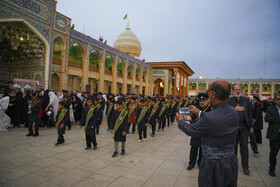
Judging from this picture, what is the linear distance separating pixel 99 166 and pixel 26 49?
15.2 metres

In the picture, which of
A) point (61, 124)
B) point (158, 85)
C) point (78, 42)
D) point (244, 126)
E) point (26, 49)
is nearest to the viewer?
point (244, 126)

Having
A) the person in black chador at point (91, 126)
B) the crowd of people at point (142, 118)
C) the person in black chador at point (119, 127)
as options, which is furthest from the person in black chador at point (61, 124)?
the person in black chador at point (119, 127)

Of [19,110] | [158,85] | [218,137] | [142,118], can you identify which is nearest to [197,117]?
[218,137]

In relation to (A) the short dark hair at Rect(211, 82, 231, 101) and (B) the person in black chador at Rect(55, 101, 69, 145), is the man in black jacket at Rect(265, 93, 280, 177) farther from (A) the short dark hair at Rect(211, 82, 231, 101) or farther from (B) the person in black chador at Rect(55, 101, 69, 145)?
(B) the person in black chador at Rect(55, 101, 69, 145)

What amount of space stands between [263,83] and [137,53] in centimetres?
4032

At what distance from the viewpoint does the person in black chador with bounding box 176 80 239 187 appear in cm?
171

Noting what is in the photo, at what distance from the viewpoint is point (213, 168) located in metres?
1.79

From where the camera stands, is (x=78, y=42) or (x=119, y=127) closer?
(x=119, y=127)

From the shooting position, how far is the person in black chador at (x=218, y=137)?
1709mm

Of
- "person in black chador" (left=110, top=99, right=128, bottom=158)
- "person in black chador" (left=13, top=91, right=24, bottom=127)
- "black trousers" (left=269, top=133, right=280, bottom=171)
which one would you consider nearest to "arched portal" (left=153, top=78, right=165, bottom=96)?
"person in black chador" (left=13, top=91, right=24, bottom=127)

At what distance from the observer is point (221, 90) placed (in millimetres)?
1758

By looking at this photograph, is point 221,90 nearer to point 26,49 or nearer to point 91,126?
point 91,126

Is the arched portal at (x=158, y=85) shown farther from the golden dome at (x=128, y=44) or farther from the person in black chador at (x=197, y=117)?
the person in black chador at (x=197, y=117)

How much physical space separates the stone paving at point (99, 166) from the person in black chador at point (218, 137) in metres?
1.54
